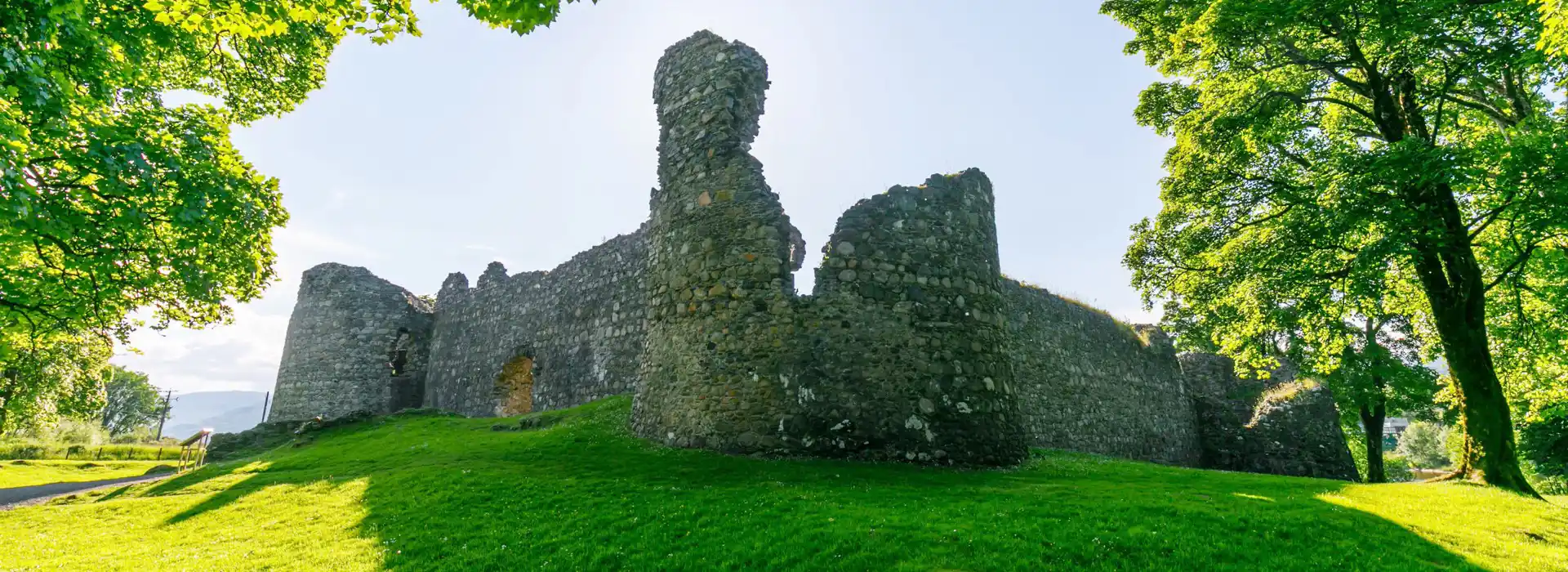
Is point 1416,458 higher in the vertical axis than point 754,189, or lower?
lower

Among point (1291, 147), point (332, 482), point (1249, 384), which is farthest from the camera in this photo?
point (1249, 384)

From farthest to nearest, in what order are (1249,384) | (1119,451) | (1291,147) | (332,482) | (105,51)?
(1249,384)
(1119,451)
(1291,147)
(332,482)
(105,51)

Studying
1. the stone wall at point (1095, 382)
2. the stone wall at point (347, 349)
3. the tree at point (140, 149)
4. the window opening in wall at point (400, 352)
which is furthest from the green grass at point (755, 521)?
the window opening in wall at point (400, 352)

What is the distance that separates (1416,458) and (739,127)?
10264 centimetres

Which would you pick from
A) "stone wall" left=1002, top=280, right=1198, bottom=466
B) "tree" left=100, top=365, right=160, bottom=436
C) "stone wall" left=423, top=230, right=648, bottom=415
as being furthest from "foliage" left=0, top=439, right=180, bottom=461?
"tree" left=100, top=365, right=160, bottom=436

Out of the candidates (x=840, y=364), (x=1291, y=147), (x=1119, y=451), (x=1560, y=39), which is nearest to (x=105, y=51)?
(x=840, y=364)

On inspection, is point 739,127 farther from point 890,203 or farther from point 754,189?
point 890,203

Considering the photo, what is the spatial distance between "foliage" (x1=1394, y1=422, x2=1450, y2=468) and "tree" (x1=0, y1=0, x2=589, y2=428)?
104 m

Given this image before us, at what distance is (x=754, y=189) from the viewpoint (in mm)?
12875

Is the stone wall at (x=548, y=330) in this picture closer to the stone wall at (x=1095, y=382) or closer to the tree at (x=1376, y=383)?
the stone wall at (x=1095, y=382)

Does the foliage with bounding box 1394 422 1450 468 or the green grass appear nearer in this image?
the green grass

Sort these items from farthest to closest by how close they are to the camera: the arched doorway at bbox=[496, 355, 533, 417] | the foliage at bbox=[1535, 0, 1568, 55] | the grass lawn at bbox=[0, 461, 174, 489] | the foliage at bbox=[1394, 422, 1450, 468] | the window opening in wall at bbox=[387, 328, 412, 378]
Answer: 1. the foliage at bbox=[1394, 422, 1450, 468]
2. the window opening in wall at bbox=[387, 328, 412, 378]
3. the arched doorway at bbox=[496, 355, 533, 417]
4. the grass lawn at bbox=[0, 461, 174, 489]
5. the foliage at bbox=[1535, 0, 1568, 55]

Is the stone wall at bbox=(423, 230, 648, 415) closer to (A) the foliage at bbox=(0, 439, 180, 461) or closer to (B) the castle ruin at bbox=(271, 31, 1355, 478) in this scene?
(B) the castle ruin at bbox=(271, 31, 1355, 478)

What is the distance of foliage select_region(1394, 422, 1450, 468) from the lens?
79.6 metres
